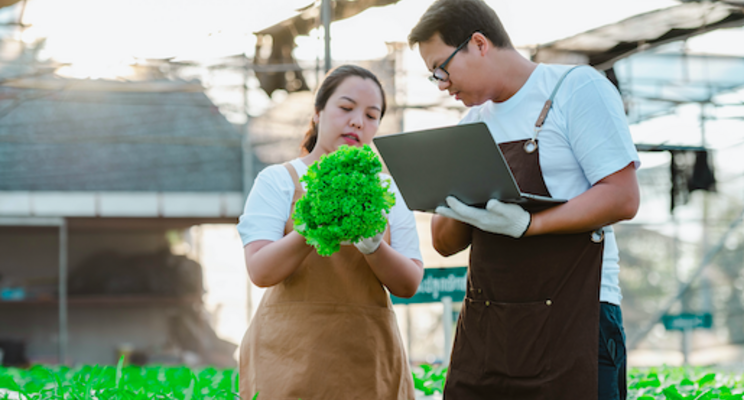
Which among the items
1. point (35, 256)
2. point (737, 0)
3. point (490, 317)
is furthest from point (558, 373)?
point (35, 256)

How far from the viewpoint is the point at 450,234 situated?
1.49 meters

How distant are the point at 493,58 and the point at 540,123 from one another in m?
0.20

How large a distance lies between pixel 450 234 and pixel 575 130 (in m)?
0.40

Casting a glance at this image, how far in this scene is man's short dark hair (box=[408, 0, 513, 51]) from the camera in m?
1.37

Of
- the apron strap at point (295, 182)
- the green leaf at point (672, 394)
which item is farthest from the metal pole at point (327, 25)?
the green leaf at point (672, 394)

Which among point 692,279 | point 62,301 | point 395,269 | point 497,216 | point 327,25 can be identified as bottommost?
point 62,301

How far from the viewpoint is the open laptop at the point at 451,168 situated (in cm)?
114

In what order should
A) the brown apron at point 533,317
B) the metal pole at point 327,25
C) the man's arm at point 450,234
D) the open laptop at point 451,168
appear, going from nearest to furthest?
1. the open laptop at point 451,168
2. the brown apron at point 533,317
3. the man's arm at point 450,234
4. the metal pole at point 327,25

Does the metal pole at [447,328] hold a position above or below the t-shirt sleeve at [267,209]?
below

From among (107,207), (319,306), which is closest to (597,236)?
(319,306)

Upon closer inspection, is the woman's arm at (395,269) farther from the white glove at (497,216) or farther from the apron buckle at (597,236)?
the apron buckle at (597,236)

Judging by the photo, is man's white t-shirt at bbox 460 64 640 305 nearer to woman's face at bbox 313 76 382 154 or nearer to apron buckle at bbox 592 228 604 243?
apron buckle at bbox 592 228 604 243

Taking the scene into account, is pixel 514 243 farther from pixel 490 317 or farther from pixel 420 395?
pixel 420 395

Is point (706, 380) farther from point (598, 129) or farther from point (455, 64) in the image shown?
point (455, 64)
